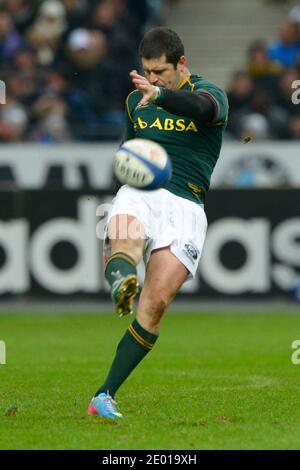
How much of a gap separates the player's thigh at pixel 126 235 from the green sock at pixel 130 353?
19.6 inches

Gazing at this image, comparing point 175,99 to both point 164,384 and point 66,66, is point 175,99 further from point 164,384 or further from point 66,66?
point 66,66

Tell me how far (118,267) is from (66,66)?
41.6 ft

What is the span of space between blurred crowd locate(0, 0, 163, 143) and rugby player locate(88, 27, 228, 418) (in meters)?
10.1

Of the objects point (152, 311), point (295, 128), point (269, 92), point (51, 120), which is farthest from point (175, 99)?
point (269, 92)

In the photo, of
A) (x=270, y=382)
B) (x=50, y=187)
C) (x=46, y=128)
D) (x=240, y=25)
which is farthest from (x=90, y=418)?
(x=240, y=25)

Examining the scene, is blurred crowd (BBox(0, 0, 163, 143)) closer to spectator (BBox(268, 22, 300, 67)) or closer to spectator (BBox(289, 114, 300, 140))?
spectator (BBox(268, 22, 300, 67))

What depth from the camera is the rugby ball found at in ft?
24.9

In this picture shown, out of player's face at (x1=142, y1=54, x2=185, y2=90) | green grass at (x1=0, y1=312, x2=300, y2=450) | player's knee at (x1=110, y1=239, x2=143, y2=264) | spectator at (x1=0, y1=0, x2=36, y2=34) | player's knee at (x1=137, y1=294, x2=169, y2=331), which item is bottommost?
green grass at (x1=0, y1=312, x2=300, y2=450)

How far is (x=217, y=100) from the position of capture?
8.21 meters

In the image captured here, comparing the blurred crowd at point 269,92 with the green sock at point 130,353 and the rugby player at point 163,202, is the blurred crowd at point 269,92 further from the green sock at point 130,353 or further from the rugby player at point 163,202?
the green sock at point 130,353

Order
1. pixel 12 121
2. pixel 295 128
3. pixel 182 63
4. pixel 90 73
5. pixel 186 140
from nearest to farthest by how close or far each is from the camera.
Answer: pixel 182 63
pixel 186 140
pixel 295 128
pixel 12 121
pixel 90 73

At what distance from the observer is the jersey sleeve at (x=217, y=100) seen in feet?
26.8

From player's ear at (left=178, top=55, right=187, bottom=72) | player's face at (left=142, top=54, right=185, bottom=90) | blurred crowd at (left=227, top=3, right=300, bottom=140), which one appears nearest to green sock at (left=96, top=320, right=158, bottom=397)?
player's face at (left=142, top=54, right=185, bottom=90)

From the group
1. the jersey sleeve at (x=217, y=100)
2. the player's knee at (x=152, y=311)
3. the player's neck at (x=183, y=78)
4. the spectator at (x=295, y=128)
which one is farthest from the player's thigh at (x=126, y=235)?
the spectator at (x=295, y=128)
